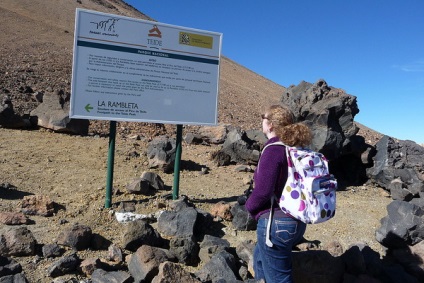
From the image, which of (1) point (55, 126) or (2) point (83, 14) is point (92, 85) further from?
(1) point (55, 126)

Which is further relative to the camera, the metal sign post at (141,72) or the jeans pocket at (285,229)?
the metal sign post at (141,72)

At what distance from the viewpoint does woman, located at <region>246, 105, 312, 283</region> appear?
3.10 meters

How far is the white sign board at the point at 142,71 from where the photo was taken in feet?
18.6

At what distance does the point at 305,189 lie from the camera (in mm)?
3096

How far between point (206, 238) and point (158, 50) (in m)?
2.87

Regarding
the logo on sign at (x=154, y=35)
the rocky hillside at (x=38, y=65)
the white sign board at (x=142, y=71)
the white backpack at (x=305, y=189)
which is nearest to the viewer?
the white backpack at (x=305, y=189)

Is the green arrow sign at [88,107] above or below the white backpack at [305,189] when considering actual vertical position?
above

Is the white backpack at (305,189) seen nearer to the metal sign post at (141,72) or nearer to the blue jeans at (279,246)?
the blue jeans at (279,246)

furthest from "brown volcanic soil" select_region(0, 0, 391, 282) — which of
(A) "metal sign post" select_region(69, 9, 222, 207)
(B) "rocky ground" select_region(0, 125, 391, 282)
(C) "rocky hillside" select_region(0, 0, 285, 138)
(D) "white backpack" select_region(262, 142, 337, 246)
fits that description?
(D) "white backpack" select_region(262, 142, 337, 246)

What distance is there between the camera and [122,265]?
4.36m

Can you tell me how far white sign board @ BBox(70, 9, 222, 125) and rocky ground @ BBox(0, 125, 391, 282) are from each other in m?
1.27

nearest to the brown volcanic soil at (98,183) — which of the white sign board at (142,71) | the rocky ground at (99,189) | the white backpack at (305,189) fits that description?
the rocky ground at (99,189)

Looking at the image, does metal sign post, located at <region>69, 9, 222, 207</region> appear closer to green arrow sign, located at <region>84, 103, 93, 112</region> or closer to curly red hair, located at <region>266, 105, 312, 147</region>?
green arrow sign, located at <region>84, 103, 93, 112</region>

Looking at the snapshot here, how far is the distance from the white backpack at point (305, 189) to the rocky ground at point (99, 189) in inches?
92.0
